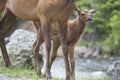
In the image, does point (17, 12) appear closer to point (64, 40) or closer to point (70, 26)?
point (64, 40)

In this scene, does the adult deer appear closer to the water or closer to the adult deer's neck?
the adult deer's neck

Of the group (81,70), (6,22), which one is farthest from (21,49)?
(81,70)

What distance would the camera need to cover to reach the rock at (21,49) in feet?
41.2

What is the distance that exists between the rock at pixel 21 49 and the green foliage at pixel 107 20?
94.1 ft

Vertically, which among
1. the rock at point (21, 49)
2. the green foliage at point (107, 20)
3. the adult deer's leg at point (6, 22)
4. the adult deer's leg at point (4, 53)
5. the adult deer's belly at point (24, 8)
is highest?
the adult deer's belly at point (24, 8)

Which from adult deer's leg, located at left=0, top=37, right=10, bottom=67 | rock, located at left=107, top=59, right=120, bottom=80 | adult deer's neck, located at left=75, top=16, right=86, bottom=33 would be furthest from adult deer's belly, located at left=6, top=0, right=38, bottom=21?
rock, located at left=107, top=59, right=120, bottom=80

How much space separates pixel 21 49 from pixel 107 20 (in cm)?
3260

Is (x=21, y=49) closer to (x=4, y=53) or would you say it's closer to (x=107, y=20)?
(x=4, y=53)

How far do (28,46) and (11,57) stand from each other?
23.5 inches

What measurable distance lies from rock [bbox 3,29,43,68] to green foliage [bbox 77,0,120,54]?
28686mm

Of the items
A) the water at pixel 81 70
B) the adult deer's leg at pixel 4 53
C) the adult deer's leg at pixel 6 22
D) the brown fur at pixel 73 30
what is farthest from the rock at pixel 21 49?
the water at pixel 81 70

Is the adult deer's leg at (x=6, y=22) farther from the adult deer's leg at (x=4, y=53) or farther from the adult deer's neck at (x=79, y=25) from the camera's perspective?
the adult deer's neck at (x=79, y=25)

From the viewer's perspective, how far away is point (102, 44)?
44.4 m

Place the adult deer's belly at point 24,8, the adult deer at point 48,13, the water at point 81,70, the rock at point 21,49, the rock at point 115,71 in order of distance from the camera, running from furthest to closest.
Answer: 1. the water at point 81,70
2. the rock at point 21,49
3. the rock at point 115,71
4. the adult deer's belly at point 24,8
5. the adult deer at point 48,13
